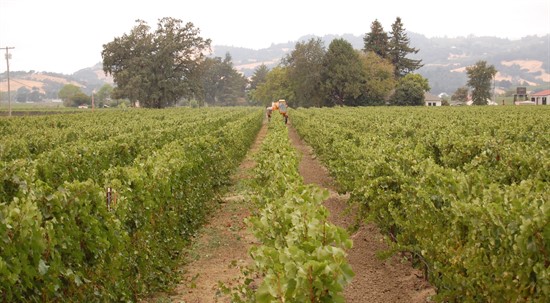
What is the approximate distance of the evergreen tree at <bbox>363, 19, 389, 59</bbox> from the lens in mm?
95875

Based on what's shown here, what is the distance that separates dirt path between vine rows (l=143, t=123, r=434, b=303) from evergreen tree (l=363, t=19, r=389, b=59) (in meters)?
85.9

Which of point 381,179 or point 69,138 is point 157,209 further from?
point 69,138

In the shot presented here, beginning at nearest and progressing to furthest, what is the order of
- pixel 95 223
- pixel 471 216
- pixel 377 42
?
pixel 471 216, pixel 95 223, pixel 377 42

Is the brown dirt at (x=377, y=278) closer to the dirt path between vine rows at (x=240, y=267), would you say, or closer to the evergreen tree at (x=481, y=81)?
the dirt path between vine rows at (x=240, y=267)

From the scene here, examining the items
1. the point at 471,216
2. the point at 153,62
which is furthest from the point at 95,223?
the point at 153,62

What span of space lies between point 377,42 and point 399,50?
432 cm

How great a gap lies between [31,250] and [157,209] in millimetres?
3650

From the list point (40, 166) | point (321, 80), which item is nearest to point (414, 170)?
point (40, 166)

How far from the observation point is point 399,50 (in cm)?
9806

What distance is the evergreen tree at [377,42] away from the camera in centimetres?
9588

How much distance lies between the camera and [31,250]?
16.0ft

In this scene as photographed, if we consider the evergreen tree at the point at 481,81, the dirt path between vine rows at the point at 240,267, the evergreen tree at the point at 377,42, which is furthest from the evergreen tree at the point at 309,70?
the dirt path between vine rows at the point at 240,267

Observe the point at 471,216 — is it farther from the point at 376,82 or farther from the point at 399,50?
the point at 399,50

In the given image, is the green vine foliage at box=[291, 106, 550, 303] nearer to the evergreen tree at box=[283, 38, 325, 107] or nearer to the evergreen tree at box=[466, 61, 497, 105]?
the evergreen tree at box=[283, 38, 325, 107]
